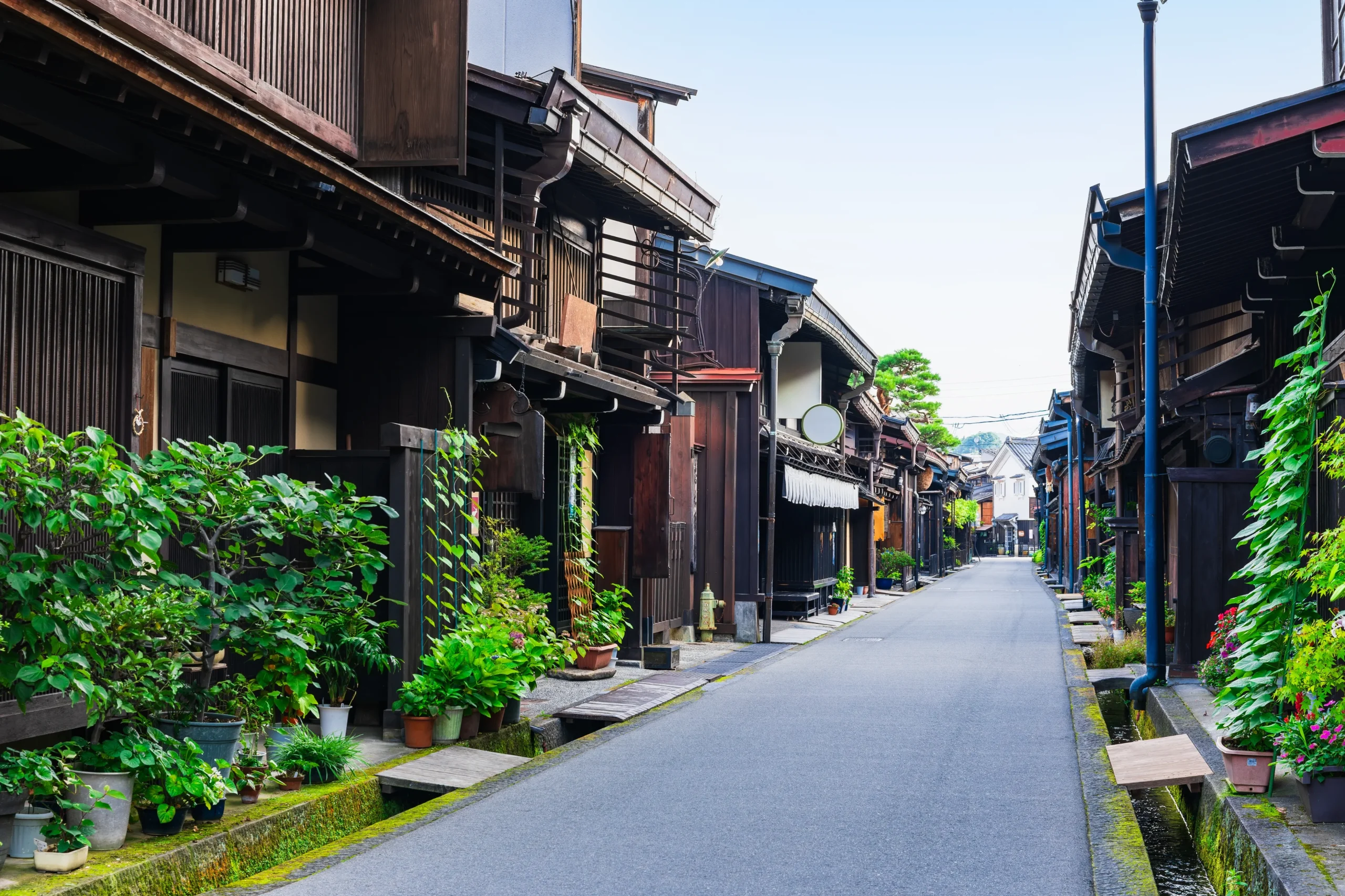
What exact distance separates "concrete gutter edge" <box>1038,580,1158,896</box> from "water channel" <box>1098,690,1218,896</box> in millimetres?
245

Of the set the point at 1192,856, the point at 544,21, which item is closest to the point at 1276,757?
the point at 1192,856

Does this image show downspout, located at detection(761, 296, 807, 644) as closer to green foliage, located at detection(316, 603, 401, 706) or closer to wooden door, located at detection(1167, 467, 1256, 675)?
Answer: wooden door, located at detection(1167, 467, 1256, 675)

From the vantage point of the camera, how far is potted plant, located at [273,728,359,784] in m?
8.25

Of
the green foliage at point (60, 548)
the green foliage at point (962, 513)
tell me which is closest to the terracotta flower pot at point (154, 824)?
the green foliage at point (60, 548)

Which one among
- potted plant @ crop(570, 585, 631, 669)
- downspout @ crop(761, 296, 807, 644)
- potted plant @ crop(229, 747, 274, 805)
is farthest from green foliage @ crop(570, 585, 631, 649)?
potted plant @ crop(229, 747, 274, 805)

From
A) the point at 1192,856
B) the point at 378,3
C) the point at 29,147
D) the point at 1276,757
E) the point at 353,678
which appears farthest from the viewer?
the point at 378,3

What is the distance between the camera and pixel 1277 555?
884cm

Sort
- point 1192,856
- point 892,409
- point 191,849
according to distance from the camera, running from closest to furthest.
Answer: point 191,849 → point 1192,856 → point 892,409

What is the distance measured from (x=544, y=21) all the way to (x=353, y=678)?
910cm

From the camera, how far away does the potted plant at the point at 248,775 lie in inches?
294

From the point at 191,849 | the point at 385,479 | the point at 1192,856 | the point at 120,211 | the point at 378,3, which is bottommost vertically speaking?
the point at 1192,856

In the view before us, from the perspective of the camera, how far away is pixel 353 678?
10.2 metres

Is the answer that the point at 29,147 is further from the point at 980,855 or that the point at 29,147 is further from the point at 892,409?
the point at 892,409

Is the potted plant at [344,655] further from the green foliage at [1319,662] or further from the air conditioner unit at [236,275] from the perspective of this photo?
the green foliage at [1319,662]
